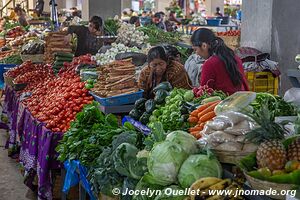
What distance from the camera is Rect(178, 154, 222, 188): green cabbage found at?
256 centimetres

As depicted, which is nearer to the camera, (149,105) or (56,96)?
(149,105)

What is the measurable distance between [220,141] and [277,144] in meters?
0.40

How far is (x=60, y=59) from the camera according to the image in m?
7.25

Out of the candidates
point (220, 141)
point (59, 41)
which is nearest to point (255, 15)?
point (59, 41)

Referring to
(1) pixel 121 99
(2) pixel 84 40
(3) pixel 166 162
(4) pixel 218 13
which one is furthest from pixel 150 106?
(4) pixel 218 13

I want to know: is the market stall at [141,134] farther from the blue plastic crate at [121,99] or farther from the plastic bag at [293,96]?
the plastic bag at [293,96]

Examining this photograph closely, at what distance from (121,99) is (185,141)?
204 centimetres

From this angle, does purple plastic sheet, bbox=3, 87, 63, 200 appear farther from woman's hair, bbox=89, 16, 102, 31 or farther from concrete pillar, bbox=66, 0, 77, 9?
concrete pillar, bbox=66, 0, 77, 9

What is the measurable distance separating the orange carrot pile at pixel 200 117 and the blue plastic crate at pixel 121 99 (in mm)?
1502

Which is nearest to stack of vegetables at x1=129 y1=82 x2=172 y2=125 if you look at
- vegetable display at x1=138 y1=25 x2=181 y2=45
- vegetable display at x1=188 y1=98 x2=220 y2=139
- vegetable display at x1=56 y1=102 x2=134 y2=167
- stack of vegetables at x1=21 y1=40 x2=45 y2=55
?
vegetable display at x1=56 y1=102 x2=134 y2=167

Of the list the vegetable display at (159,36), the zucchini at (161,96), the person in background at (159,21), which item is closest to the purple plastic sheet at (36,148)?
the zucchini at (161,96)

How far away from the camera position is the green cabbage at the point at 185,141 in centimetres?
275

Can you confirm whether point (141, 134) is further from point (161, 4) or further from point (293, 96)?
point (161, 4)

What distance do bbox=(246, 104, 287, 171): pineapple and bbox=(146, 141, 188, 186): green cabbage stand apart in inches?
16.1
